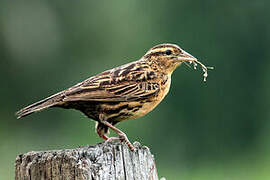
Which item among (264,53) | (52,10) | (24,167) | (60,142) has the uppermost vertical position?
(52,10)

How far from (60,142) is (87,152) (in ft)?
60.7

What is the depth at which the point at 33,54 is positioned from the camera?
106ft

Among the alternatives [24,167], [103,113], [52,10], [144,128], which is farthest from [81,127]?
[24,167]

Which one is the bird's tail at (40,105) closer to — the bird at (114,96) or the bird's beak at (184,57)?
the bird at (114,96)

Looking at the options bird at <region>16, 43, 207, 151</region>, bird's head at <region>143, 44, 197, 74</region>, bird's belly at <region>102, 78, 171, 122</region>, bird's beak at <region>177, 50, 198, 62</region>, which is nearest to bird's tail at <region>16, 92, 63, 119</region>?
bird at <region>16, 43, 207, 151</region>

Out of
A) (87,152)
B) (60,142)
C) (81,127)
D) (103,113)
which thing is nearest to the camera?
(87,152)

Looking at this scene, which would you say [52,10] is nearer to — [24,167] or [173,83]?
[173,83]

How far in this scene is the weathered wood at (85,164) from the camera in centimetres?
671

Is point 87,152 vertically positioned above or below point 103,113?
below

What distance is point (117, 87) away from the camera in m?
9.17

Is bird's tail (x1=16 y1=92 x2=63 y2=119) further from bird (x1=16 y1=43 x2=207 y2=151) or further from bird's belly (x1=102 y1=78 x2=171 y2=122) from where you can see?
bird's belly (x1=102 y1=78 x2=171 y2=122)

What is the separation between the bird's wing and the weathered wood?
1723mm

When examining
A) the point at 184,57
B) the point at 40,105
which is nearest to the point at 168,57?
the point at 184,57

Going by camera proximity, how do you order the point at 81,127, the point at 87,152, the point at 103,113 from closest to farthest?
the point at 87,152 → the point at 103,113 → the point at 81,127
